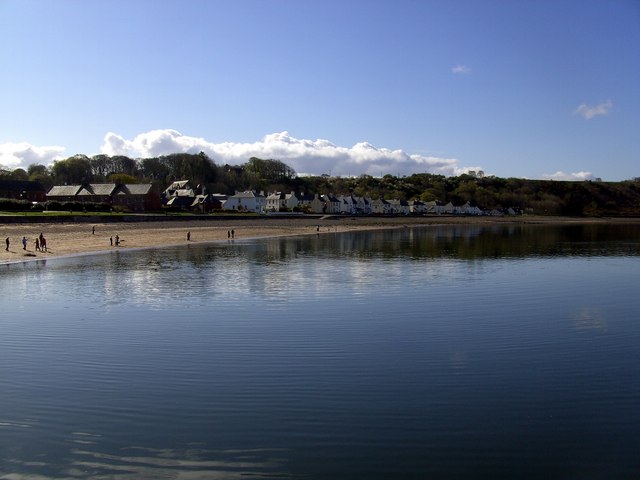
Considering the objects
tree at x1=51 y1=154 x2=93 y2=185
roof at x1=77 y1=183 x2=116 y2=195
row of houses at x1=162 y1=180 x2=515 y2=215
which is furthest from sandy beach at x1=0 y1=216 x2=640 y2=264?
tree at x1=51 y1=154 x2=93 y2=185

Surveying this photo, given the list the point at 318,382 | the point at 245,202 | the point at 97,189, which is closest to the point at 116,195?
the point at 97,189

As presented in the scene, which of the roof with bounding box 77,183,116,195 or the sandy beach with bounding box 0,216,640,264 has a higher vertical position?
the roof with bounding box 77,183,116,195

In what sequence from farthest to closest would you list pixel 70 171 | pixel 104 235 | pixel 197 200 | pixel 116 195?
pixel 70 171 < pixel 197 200 < pixel 116 195 < pixel 104 235

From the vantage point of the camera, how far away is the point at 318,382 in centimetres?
1005

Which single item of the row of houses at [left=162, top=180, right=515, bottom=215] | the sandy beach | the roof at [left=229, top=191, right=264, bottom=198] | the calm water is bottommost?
the calm water

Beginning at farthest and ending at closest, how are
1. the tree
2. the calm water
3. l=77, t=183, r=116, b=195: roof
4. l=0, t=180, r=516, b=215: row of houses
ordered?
the tree, l=77, t=183, r=116, b=195: roof, l=0, t=180, r=516, b=215: row of houses, the calm water

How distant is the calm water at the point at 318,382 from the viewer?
721 cm

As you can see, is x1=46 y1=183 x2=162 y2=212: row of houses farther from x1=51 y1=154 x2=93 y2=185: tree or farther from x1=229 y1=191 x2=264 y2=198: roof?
x1=229 y1=191 x2=264 y2=198: roof

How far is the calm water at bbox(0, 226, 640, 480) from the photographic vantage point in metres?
7.21

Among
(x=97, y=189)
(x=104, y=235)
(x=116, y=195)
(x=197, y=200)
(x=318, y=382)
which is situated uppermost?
(x=97, y=189)

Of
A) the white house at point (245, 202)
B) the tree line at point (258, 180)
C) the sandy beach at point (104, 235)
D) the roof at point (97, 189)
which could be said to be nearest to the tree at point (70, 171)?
the tree line at point (258, 180)

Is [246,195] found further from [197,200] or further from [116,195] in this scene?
[116,195]

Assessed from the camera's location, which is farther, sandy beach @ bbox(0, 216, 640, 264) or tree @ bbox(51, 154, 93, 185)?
tree @ bbox(51, 154, 93, 185)

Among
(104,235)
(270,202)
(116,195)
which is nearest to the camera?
(104,235)
